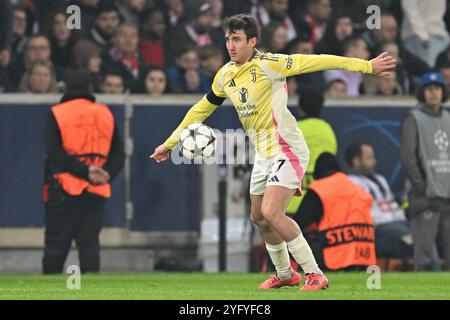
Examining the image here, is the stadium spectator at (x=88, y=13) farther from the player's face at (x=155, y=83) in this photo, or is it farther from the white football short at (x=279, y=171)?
the white football short at (x=279, y=171)

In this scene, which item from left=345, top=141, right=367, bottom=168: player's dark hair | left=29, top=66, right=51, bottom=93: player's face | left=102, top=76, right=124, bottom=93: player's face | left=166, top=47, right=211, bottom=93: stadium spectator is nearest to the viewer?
left=29, top=66, right=51, bottom=93: player's face

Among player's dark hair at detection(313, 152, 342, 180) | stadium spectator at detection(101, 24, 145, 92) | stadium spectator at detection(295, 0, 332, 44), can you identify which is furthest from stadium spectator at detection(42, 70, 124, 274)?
stadium spectator at detection(295, 0, 332, 44)

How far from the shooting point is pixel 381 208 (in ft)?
57.8

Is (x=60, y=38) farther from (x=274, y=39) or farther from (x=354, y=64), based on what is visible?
(x=354, y=64)

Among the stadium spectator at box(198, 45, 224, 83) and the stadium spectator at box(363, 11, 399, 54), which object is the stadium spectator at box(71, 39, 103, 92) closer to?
the stadium spectator at box(198, 45, 224, 83)

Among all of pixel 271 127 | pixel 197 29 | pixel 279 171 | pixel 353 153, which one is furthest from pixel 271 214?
pixel 197 29

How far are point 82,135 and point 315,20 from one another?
17.8 ft

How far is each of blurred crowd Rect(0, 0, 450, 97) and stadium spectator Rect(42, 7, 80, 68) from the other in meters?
0.01

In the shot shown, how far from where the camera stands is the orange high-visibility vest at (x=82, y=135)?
1526 cm

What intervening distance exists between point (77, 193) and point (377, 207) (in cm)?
382

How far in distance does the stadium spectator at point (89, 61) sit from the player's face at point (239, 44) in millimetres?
6454

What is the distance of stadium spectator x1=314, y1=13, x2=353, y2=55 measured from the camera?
763 inches
